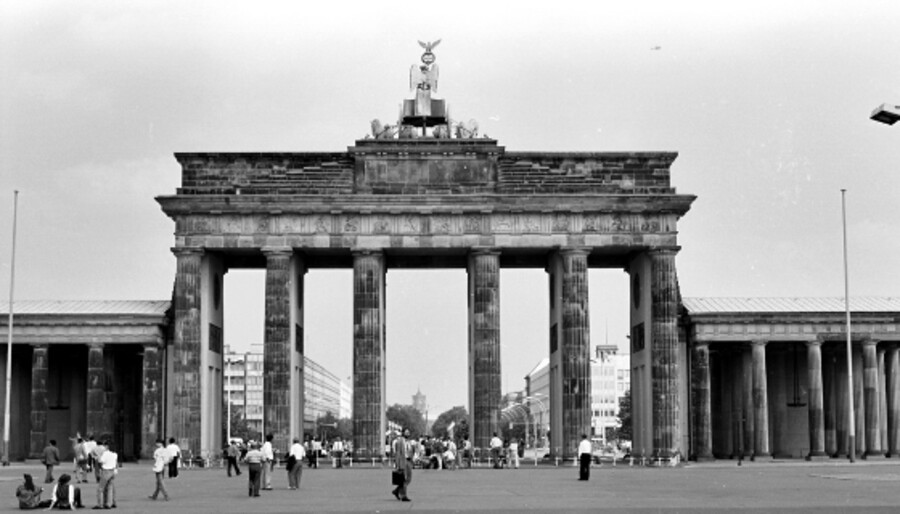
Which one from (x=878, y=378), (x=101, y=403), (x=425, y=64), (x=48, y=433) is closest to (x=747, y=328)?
(x=878, y=378)

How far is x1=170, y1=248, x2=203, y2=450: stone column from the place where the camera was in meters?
73.1

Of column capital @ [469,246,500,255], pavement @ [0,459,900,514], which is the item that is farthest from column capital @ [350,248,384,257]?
pavement @ [0,459,900,514]

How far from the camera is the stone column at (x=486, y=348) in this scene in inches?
2906

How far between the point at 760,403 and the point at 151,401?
112ft

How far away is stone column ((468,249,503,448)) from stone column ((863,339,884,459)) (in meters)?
21.4

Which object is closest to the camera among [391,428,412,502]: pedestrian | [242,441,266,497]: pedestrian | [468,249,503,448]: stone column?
[391,428,412,502]: pedestrian

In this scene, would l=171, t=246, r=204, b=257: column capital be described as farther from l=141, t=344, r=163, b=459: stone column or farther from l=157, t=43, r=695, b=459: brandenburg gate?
l=141, t=344, r=163, b=459: stone column

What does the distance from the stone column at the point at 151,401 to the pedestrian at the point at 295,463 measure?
29089 mm

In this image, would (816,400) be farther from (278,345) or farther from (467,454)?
(278,345)

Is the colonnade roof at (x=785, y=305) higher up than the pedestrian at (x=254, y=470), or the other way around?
the colonnade roof at (x=785, y=305)

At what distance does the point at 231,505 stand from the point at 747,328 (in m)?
46.6

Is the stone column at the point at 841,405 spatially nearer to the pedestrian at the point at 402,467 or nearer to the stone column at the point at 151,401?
the stone column at the point at 151,401

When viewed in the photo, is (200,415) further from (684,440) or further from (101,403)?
(684,440)

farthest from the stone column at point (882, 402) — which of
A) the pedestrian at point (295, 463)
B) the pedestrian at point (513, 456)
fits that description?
the pedestrian at point (295, 463)
